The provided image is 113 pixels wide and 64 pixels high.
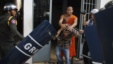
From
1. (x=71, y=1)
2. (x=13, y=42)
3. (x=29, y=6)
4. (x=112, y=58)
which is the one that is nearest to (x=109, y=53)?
(x=112, y=58)

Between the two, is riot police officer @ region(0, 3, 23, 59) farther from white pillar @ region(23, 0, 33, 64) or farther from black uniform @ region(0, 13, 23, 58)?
white pillar @ region(23, 0, 33, 64)

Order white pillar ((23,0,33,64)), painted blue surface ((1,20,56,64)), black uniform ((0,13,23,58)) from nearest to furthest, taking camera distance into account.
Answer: painted blue surface ((1,20,56,64)), black uniform ((0,13,23,58)), white pillar ((23,0,33,64))

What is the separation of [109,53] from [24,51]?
10.3 feet

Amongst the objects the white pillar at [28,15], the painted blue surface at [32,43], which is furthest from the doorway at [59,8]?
the painted blue surface at [32,43]

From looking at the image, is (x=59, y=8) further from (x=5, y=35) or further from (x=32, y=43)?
(x=32, y=43)

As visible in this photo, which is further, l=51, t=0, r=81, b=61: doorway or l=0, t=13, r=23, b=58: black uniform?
l=51, t=0, r=81, b=61: doorway

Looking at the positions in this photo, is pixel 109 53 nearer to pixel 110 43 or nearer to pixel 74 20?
pixel 110 43

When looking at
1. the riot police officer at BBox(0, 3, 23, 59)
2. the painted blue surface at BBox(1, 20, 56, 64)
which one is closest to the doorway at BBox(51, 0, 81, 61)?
the riot police officer at BBox(0, 3, 23, 59)

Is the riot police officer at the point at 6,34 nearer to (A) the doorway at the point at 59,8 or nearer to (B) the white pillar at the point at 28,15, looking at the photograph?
(B) the white pillar at the point at 28,15

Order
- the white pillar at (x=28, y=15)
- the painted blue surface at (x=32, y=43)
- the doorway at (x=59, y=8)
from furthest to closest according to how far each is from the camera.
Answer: the doorway at (x=59, y=8), the white pillar at (x=28, y=15), the painted blue surface at (x=32, y=43)

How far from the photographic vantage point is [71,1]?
10.2 m

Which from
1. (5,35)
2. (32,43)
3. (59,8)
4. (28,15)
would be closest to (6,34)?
(5,35)

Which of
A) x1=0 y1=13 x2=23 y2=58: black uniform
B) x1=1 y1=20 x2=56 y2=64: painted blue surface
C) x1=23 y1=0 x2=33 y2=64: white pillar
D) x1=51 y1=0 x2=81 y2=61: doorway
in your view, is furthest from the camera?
x1=51 y1=0 x2=81 y2=61: doorway

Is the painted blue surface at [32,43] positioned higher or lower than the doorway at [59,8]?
lower
